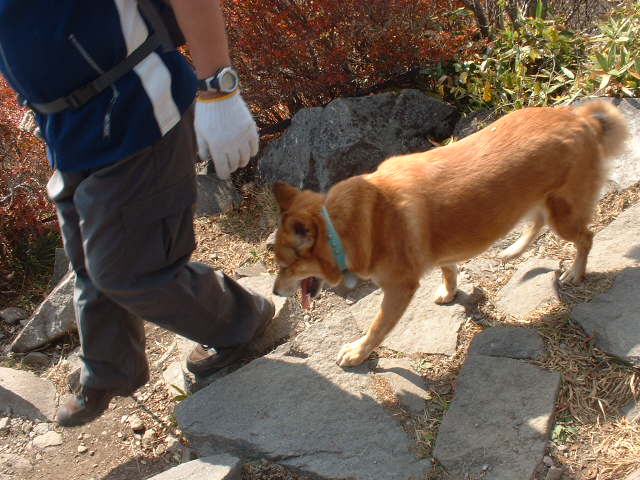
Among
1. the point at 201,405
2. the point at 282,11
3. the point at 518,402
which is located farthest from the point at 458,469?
the point at 282,11

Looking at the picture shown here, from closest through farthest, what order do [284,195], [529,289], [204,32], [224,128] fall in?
[204,32]
[224,128]
[284,195]
[529,289]

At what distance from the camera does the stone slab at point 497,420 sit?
2.42 metres

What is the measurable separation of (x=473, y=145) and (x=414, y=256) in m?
0.69

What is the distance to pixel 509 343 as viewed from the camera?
9.78 ft

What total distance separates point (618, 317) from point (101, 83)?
8.63ft

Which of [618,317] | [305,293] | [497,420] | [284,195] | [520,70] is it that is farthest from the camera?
[520,70]

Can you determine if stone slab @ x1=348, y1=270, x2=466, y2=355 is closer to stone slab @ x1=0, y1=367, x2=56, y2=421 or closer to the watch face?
the watch face

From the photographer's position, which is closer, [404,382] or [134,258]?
[134,258]

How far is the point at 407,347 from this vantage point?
3.26m

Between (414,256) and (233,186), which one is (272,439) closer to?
(414,256)

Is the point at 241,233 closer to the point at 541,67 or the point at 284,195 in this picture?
the point at 284,195

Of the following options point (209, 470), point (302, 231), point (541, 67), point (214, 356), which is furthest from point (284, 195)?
point (541, 67)

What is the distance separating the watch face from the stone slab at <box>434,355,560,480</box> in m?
1.76

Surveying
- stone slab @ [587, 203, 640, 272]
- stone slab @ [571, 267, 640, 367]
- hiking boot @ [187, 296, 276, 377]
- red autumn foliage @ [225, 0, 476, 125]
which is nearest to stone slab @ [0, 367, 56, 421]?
hiking boot @ [187, 296, 276, 377]
